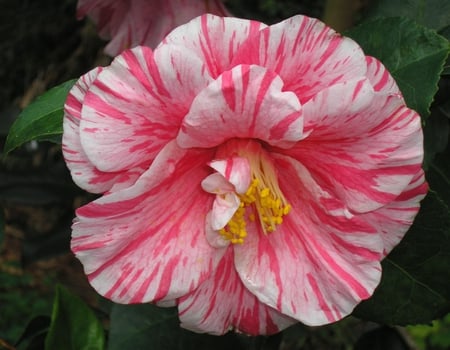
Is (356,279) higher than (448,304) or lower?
higher

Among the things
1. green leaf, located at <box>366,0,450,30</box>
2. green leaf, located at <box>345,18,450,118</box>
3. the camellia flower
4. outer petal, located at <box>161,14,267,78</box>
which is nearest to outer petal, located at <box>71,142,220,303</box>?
the camellia flower

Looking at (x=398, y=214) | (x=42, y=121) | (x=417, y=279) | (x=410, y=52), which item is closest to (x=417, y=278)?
(x=417, y=279)

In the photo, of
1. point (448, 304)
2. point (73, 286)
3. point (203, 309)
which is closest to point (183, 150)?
point (203, 309)

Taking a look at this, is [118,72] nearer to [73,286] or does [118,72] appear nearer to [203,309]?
[203,309]

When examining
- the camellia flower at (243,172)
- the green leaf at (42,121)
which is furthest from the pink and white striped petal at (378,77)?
the green leaf at (42,121)

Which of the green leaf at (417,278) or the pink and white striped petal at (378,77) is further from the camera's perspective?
the green leaf at (417,278)

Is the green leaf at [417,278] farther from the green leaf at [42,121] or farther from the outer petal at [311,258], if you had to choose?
the green leaf at [42,121]

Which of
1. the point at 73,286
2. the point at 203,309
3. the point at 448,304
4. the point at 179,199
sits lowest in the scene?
the point at 73,286

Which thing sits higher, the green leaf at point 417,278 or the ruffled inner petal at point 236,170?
the ruffled inner petal at point 236,170
